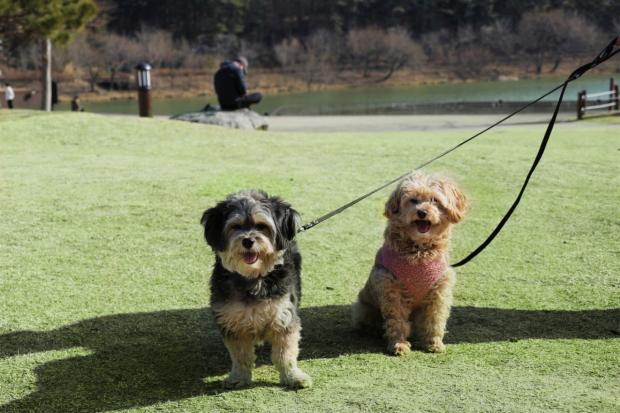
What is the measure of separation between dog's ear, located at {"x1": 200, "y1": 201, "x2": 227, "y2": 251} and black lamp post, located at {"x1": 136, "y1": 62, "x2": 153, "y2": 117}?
588 inches

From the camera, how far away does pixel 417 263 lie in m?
4.68

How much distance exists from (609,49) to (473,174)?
6.01 meters

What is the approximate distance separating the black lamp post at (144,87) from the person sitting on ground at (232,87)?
1764 millimetres

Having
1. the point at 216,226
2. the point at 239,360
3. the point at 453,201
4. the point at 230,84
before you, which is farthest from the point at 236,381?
the point at 230,84

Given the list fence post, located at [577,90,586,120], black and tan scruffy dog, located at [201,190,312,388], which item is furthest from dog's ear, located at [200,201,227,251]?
fence post, located at [577,90,586,120]

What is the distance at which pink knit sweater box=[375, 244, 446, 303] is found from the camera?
4680mm

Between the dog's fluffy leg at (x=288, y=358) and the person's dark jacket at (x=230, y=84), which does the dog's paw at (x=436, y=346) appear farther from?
the person's dark jacket at (x=230, y=84)

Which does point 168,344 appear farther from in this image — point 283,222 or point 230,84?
point 230,84

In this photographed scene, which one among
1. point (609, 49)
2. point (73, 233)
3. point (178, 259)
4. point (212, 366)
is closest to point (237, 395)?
point (212, 366)

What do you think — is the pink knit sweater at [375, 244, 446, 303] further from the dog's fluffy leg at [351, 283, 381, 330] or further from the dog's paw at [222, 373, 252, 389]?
the dog's paw at [222, 373, 252, 389]

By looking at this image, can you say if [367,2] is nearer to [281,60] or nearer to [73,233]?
[281,60]

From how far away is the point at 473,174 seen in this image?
35.9 feet

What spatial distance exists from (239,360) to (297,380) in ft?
1.16

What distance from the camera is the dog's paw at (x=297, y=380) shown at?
409cm
